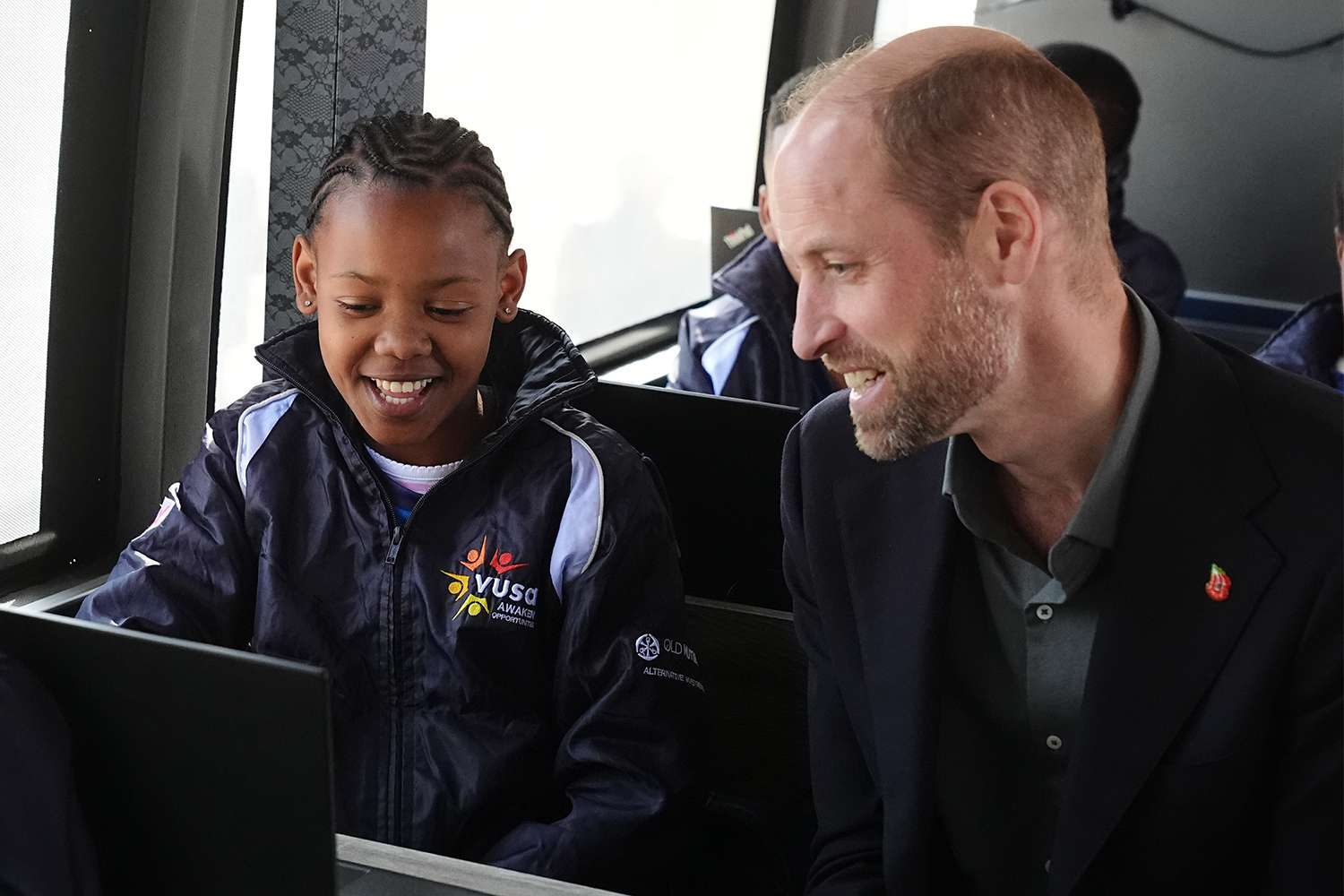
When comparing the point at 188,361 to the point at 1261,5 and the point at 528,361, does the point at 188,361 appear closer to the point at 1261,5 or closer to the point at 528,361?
the point at 528,361

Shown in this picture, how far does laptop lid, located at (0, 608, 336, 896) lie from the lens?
734 mm

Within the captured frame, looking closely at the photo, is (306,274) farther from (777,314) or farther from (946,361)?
(777,314)

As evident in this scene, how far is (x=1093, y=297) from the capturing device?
1.27 meters

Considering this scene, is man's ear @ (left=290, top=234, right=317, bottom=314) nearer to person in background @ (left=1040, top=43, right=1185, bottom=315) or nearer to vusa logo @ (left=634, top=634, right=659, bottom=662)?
vusa logo @ (left=634, top=634, right=659, bottom=662)

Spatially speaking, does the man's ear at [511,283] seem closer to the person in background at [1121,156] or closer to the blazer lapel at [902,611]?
the blazer lapel at [902,611]

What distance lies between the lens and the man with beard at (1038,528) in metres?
1.14

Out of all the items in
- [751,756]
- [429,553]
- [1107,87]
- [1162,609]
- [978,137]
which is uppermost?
[1107,87]

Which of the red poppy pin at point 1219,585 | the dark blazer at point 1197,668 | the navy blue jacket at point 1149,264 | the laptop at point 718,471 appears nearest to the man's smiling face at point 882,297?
the dark blazer at point 1197,668

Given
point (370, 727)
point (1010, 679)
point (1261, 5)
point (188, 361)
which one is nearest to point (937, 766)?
point (1010, 679)

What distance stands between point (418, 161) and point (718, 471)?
541mm

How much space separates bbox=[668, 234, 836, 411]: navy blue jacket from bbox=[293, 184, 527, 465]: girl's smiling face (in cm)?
119

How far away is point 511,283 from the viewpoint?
158cm

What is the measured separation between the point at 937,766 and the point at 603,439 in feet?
1.70

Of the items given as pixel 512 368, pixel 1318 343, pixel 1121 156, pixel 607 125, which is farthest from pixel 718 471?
pixel 1121 156
